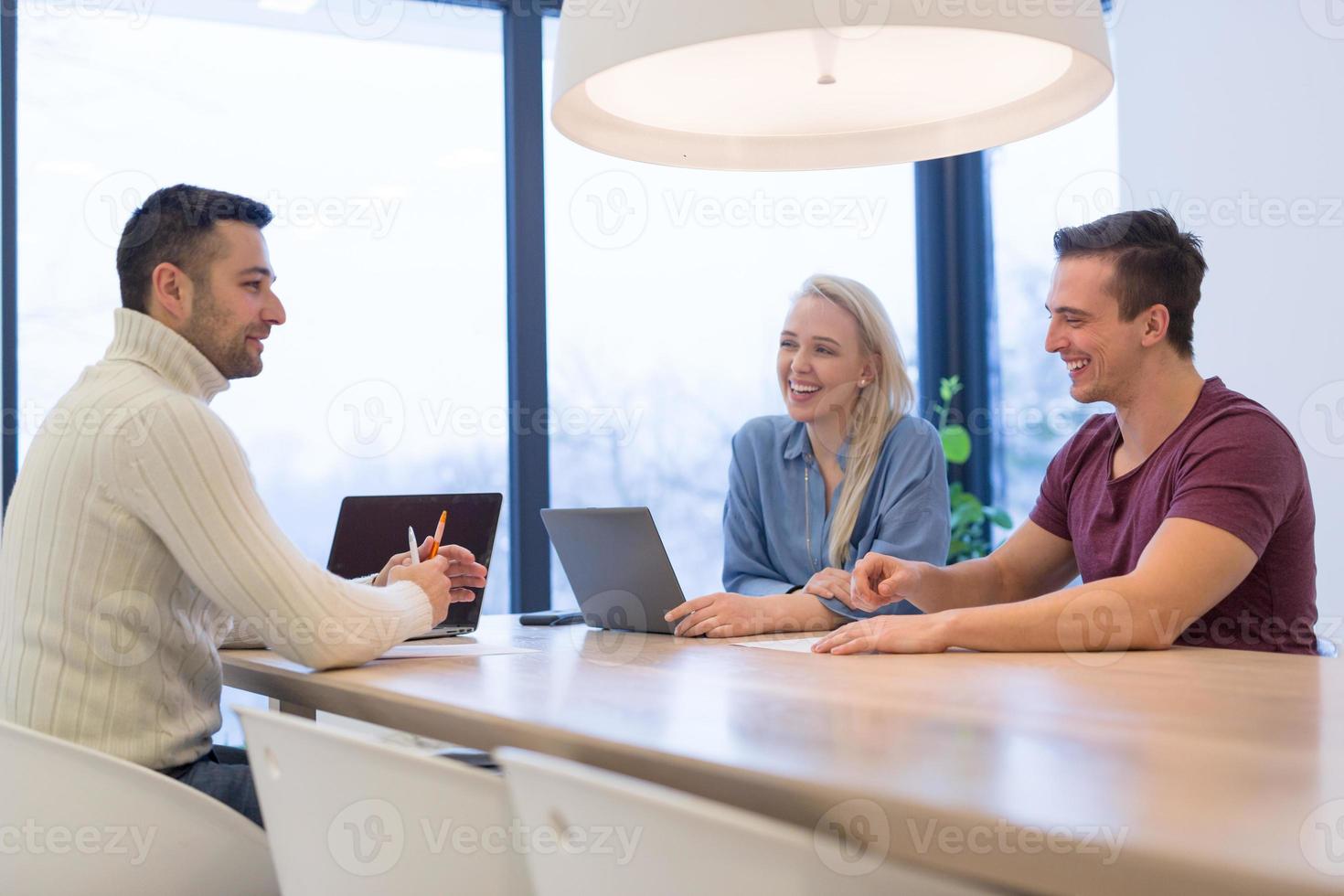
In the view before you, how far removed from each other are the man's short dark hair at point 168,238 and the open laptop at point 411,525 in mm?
634

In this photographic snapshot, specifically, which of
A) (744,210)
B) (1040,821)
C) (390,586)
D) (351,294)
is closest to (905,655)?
(390,586)

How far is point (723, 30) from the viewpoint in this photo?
142cm

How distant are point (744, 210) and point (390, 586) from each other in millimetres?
3290

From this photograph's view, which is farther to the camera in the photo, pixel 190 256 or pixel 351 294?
pixel 351 294

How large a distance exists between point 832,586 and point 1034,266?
3.06 metres

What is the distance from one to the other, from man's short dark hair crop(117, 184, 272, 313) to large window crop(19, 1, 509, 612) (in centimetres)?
203

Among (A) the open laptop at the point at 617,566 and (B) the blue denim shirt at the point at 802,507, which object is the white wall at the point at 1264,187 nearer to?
(B) the blue denim shirt at the point at 802,507

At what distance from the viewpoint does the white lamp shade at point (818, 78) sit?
1.43 meters

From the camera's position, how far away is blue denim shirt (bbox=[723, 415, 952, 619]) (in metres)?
2.48

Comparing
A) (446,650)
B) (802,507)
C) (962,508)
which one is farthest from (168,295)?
(962,508)

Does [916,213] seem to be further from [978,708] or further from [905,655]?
[978,708]

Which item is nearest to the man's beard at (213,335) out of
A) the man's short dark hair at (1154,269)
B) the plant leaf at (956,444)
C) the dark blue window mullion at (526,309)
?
the man's short dark hair at (1154,269)

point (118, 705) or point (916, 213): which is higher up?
point (916, 213)

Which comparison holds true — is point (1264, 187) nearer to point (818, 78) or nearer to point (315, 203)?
point (818, 78)
